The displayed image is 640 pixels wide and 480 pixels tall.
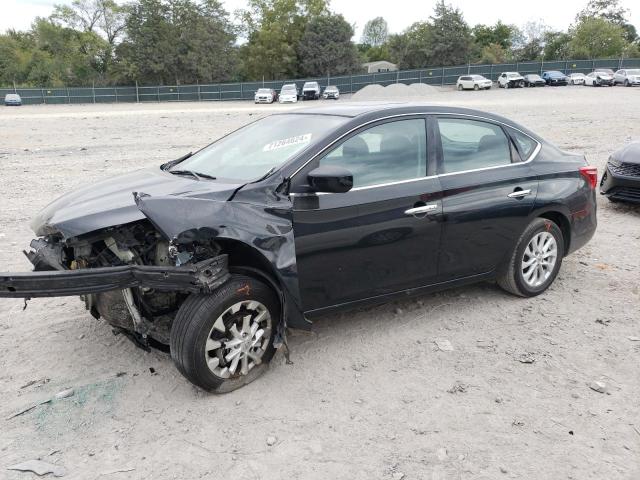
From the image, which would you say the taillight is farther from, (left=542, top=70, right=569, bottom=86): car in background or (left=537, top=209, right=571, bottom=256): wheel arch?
(left=542, top=70, right=569, bottom=86): car in background

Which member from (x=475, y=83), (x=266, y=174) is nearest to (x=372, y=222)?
(x=266, y=174)

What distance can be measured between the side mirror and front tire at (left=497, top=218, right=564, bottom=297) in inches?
76.9

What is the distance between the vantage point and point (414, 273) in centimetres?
414

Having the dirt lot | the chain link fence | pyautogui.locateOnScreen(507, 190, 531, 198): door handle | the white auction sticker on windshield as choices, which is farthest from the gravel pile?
the white auction sticker on windshield

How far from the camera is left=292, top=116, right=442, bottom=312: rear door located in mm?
3625

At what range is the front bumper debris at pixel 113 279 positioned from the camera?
3072mm

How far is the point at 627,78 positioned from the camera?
4728cm

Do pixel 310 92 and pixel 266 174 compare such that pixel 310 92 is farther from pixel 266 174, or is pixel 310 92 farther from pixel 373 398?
pixel 373 398

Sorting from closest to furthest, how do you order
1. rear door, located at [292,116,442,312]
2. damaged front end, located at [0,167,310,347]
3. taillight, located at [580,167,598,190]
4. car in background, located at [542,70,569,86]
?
1. damaged front end, located at [0,167,310,347]
2. rear door, located at [292,116,442,312]
3. taillight, located at [580,167,598,190]
4. car in background, located at [542,70,569,86]

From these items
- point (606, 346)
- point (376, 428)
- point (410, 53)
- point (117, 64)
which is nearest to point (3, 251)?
point (376, 428)

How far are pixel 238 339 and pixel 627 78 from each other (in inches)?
2091

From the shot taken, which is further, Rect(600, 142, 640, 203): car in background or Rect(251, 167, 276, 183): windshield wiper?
Rect(600, 142, 640, 203): car in background

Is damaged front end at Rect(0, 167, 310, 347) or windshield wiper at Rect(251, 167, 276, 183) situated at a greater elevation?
windshield wiper at Rect(251, 167, 276, 183)

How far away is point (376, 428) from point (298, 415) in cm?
47
